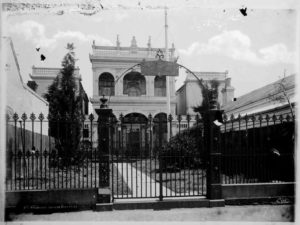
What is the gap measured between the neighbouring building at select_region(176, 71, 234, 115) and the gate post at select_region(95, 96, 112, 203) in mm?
18194

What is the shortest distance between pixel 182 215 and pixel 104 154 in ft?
7.04

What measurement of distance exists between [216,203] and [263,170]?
1602mm

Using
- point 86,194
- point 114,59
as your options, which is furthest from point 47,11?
point 114,59

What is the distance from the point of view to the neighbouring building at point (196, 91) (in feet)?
83.8

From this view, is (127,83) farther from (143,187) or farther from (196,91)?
(143,187)

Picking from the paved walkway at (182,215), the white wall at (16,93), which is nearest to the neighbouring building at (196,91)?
the white wall at (16,93)

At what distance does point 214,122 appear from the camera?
7602 mm

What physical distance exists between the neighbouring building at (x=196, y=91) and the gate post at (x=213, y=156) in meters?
17.5

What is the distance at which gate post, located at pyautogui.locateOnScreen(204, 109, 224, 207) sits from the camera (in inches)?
294

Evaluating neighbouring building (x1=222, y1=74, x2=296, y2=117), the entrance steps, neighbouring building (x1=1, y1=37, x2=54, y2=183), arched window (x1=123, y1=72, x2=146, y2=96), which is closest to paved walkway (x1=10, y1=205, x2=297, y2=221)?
the entrance steps

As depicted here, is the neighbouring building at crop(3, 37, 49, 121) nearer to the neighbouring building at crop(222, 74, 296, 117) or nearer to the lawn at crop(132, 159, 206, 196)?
the lawn at crop(132, 159, 206, 196)

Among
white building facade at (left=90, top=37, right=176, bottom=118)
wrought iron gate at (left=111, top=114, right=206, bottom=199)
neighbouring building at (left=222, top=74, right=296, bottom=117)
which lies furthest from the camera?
white building facade at (left=90, top=37, right=176, bottom=118)

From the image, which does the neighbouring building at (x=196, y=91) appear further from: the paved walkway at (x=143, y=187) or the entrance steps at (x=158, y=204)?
the entrance steps at (x=158, y=204)

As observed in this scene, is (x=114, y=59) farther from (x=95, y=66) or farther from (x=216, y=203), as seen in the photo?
(x=216, y=203)
